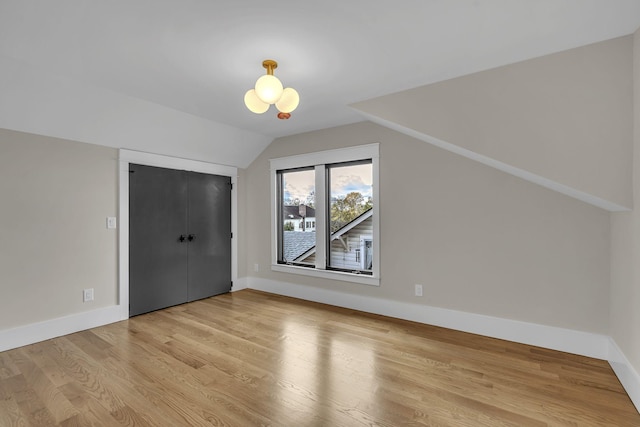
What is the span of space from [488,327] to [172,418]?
2.89 meters

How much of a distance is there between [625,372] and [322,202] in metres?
3.31

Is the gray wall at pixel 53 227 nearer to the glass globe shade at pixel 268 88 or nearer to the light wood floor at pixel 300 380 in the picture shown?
the light wood floor at pixel 300 380

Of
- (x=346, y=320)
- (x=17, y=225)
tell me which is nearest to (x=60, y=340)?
(x=17, y=225)

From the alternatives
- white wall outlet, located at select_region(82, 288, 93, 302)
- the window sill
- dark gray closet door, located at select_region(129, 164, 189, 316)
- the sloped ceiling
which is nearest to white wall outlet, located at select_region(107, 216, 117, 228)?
dark gray closet door, located at select_region(129, 164, 189, 316)

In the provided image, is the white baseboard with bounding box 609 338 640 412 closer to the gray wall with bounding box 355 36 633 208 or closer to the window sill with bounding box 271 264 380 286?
the gray wall with bounding box 355 36 633 208

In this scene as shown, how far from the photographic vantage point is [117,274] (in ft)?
11.9

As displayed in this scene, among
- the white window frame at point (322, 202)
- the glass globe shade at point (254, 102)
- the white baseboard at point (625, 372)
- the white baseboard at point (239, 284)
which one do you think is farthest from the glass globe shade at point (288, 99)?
the white baseboard at point (239, 284)

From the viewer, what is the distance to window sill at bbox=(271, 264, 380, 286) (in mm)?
3846

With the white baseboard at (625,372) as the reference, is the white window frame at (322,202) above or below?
above

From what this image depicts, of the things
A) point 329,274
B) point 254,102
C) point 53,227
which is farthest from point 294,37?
point 53,227

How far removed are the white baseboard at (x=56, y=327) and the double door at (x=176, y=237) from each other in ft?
0.85

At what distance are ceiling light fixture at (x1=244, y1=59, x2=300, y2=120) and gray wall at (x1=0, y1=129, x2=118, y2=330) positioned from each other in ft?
7.63

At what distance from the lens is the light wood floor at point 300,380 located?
1882 millimetres

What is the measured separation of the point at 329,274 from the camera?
13.8 feet
